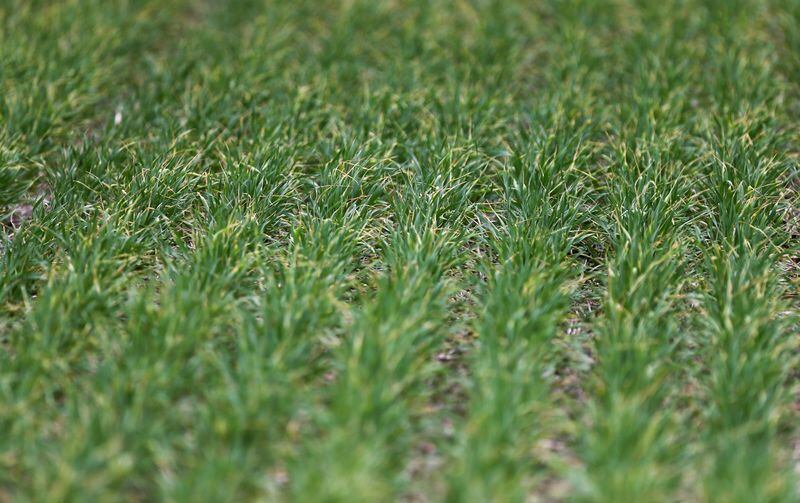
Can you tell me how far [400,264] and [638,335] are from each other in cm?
89

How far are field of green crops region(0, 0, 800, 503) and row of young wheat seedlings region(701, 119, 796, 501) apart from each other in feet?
0.04

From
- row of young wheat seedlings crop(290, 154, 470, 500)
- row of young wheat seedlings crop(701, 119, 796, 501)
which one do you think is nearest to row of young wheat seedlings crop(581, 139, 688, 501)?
row of young wheat seedlings crop(701, 119, 796, 501)

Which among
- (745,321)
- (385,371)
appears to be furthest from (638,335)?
(385,371)

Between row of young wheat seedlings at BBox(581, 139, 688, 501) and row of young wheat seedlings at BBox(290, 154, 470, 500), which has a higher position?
row of young wheat seedlings at BBox(581, 139, 688, 501)

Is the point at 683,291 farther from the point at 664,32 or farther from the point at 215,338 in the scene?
the point at 664,32

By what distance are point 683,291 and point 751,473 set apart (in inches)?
42.6

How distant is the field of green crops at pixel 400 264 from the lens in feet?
8.68

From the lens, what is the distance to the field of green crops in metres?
2.64

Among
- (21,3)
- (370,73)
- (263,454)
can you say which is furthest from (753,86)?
(21,3)

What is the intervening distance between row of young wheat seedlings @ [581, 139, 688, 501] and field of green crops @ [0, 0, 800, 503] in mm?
12

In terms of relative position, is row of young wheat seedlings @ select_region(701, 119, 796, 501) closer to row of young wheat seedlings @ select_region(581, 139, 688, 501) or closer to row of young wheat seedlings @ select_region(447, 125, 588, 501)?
row of young wheat seedlings @ select_region(581, 139, 688, 501)

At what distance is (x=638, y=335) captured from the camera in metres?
3.03

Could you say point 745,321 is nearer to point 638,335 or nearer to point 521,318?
point 638,335

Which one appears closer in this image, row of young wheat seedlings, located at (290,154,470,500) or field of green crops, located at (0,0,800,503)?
row of young wheat seedlings, located at (290,154,470,500)
